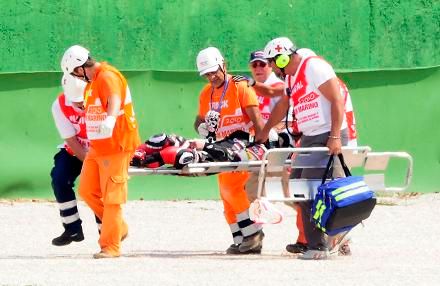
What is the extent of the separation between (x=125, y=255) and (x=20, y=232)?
2405mm

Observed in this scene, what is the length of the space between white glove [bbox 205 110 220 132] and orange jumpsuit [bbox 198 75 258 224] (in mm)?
32

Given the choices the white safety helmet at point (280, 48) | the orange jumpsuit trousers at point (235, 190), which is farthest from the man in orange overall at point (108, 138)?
the white safety helmet at point (280, 48)

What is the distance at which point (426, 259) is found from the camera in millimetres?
10727

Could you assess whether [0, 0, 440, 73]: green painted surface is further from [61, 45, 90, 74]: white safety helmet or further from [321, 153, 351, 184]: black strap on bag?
[321, 153, 351, 184]: black strap on bag

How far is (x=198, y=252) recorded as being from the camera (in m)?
11.6

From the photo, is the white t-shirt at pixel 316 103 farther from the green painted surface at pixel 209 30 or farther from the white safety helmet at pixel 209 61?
the green painted surface at pixel 209 30

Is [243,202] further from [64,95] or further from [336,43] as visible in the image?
[336,43]

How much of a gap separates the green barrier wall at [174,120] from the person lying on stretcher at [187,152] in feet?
15.4

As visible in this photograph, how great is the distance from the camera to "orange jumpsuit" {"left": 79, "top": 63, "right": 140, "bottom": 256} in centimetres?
1062

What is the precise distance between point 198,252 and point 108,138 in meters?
1.59

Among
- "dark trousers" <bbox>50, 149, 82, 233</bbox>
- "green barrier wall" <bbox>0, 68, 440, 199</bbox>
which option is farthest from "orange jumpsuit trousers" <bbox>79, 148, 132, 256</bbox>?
"green barrier wall" <bbox>0, 68, 440, 199</bbox>

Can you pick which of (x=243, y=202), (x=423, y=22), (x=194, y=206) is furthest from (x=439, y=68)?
(x=243, y=202)

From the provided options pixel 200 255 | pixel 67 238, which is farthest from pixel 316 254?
pixel 67 238

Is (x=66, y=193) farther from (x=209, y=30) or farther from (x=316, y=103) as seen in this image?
(x=209, y=30)
